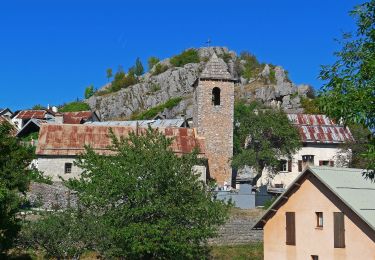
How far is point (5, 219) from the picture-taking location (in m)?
24.1

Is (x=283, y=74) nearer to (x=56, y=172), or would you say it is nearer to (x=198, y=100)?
(x=198, y=100)

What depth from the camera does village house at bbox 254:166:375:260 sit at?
24688 millimetres

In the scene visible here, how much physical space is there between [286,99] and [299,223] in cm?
6949

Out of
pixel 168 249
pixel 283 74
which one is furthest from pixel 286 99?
pixel 168 249

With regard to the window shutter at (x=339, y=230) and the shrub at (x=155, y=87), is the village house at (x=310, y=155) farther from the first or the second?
the shrub at (x=155, y=87)

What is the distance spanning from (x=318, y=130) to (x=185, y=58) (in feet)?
233

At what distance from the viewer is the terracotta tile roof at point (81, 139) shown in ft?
157

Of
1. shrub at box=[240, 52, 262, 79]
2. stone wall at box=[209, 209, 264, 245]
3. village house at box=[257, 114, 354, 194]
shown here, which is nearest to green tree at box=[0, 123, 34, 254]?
stone wall at box=[209, 209, 264, 245]

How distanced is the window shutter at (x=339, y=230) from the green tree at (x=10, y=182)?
47.1 feet

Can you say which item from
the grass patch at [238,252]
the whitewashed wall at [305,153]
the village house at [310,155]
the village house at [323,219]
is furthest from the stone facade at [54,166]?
the village house at [323,219]

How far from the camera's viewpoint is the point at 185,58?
125 m

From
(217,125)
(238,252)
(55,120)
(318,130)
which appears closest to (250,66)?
(55,120)

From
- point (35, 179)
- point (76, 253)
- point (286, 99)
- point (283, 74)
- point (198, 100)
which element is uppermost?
point (283, 74)

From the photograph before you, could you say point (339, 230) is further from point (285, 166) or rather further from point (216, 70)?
point (216, 70)
